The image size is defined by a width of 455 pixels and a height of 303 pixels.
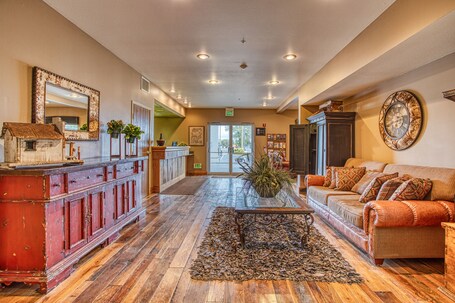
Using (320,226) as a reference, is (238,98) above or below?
above

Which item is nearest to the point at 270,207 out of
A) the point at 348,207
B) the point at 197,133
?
the point at 348,207

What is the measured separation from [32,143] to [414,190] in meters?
3.72

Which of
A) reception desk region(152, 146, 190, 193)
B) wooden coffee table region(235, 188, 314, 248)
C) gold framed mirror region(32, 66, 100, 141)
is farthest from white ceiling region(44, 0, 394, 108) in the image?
wooden coffee table region(235, 188, 314, 248)

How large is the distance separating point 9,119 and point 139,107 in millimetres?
3286

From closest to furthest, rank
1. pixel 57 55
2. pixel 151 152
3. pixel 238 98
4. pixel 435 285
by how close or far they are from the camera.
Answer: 1. pixel 435 285
2. pixel 57 55
3. pixel 151 152
4. pixel 238 98

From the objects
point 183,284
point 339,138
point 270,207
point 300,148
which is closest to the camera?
point 183,284

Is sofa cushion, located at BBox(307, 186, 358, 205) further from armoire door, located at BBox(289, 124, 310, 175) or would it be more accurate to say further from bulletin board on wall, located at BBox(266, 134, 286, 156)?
bulletin board on wall, located at BBox(266, 134, 286, 156)

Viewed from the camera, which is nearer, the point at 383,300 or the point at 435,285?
the point at 383,300

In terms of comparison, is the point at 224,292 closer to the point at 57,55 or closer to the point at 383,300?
the point at 383,300

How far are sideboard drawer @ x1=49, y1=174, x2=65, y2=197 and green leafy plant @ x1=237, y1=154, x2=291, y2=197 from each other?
75.0 inches

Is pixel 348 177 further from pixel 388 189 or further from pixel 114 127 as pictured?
pixel 114 127

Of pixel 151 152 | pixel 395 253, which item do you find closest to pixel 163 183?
pixel 151 152

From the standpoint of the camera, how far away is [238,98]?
848cm

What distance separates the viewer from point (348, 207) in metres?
3.27
